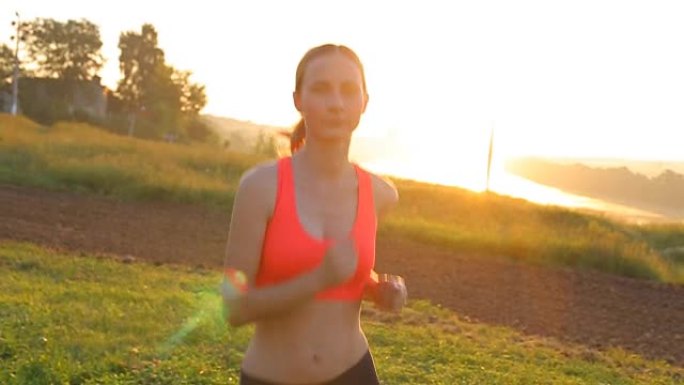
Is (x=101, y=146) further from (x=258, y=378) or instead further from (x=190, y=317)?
(x=258, y=378)

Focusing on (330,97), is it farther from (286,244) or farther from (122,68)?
(122,68)

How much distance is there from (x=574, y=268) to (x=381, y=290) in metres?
13.5

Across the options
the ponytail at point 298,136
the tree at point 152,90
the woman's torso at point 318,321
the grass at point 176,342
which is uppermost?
the tree at point 152,90

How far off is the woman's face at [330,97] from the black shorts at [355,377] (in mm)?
614

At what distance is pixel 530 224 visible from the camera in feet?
71.2

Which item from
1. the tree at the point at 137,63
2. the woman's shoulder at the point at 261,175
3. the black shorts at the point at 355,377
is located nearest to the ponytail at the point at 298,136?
the woman's shoulder at the point at 261,175

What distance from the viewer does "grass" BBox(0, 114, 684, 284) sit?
15.4 metres

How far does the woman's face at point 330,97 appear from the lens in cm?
189

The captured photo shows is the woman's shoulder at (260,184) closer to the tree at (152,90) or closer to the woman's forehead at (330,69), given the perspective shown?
the woman's forehead at (330,69)

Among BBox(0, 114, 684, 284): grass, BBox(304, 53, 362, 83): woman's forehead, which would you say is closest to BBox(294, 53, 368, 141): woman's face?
BBox(304, 53, 362, 83): woman's forehead

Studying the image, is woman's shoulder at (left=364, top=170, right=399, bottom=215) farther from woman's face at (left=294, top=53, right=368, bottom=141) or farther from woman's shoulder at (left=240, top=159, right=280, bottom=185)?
woman's shoulder at (left=240, top=159, right=280, bottom=185)

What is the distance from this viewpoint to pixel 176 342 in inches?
235

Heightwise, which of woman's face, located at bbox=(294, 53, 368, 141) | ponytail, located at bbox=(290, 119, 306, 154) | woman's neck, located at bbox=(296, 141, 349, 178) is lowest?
woman's neck, located at bbox=(296, 141, 349, 178)

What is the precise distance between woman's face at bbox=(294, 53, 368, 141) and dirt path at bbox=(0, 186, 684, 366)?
710 cm
